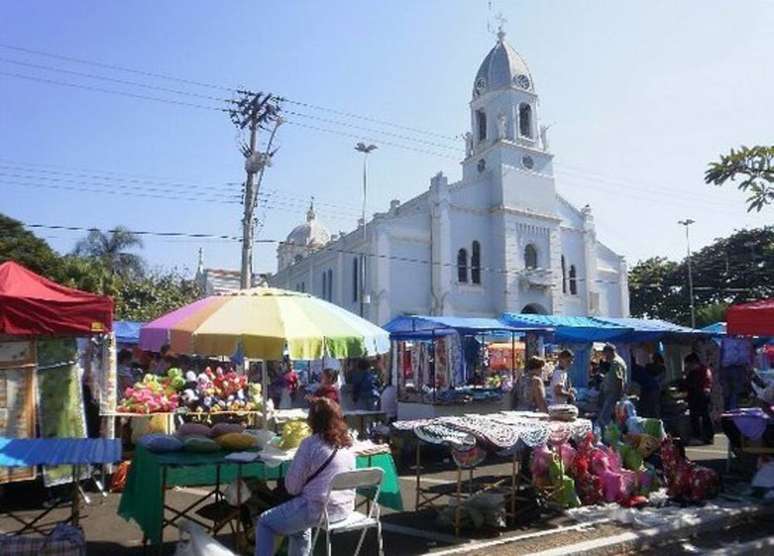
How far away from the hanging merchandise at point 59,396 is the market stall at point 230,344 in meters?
1.98

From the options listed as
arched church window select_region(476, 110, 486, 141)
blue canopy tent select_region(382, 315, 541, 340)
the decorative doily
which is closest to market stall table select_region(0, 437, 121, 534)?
the decorative doily

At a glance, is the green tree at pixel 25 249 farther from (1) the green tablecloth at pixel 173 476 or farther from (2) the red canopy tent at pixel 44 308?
(1) the green tablecloth at pixel 173 476

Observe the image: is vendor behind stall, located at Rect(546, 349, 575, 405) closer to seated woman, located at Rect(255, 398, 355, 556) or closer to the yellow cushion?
the yellow cushion

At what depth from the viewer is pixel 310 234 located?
2058 inches

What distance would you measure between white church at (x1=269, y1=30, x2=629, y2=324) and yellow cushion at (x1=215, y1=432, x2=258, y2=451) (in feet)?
87.7

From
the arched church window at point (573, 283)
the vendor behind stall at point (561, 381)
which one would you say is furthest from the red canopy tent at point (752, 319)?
the arched church window at point (573, 283)

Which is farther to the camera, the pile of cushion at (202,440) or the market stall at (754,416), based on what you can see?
the market stall at (754,416)

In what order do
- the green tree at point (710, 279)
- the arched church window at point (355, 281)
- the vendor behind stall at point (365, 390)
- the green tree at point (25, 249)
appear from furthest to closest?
the green tree at point (710, 279) → the arched church window at point (355, 281) → the green tree at point (25, 249) → the vendor behind stall at point (365, 390)

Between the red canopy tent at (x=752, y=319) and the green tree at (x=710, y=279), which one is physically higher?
the green tree at (x=710, y=279)

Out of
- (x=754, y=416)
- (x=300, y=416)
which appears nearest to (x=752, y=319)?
(x=754, y=416)

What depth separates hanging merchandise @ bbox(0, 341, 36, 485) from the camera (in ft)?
23.5

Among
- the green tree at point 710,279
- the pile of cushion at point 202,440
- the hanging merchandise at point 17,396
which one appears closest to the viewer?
the pile of cushion at point 202,440

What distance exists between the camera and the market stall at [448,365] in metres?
13.4

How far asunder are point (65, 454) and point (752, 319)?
7.97 m
